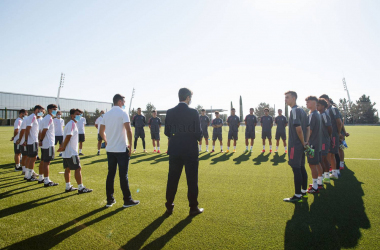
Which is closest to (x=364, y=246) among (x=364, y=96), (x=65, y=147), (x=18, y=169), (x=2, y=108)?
(x=65, y=147)

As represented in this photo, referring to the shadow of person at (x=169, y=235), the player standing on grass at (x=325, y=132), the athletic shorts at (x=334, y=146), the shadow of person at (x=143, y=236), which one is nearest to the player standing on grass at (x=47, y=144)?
the shadow of person at (x=143, y=236)

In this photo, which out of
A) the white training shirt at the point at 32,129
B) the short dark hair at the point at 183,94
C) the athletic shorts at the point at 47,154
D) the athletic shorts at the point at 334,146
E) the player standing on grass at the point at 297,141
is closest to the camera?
the short dark hair at the point at 183,94

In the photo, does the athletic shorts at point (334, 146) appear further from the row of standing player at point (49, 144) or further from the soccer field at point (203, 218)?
the row of standing player at point (49, 144)

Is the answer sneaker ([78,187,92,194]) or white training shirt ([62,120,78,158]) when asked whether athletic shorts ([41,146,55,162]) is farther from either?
sneaker ([78,187,92,194])

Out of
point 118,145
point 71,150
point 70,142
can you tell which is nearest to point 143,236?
point 118,145

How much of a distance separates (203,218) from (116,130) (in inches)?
88.7

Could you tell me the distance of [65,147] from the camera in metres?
5.02

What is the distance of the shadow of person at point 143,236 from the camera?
2.91 meters

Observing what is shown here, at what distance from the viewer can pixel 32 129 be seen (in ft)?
20.2

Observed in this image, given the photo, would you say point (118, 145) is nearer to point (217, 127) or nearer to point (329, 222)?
point (329, 222)

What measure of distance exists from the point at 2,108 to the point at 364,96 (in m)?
114

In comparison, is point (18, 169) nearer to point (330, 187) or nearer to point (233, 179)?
point (233, 179)

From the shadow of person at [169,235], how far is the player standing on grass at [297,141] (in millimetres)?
2171

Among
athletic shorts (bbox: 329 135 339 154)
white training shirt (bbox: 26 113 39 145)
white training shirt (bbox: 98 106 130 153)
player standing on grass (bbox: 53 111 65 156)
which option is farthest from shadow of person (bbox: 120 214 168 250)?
athletic shorts (bbox: 329 135 339 154)
